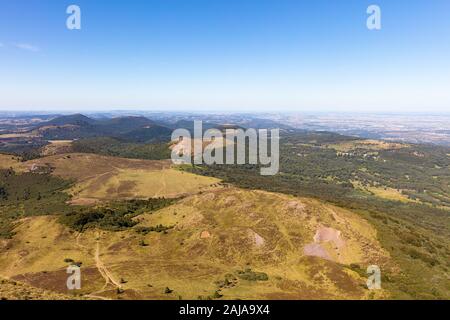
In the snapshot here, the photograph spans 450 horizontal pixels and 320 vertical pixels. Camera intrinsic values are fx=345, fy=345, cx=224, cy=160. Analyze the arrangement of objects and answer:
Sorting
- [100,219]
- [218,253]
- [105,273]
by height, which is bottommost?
[105,273]

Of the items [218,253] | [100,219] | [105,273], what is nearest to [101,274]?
[105,273]

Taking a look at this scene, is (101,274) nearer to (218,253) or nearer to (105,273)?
(105,273)

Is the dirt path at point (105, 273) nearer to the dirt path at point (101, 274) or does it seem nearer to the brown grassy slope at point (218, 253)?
the dirt path at point (101, 274)

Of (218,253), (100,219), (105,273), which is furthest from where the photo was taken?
(100,219)

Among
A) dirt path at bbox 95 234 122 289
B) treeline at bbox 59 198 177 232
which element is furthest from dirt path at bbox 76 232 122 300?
treeline at bbox 59 198 177 232

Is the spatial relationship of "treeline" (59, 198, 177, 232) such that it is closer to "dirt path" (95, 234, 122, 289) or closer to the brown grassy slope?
the brown grassy slope

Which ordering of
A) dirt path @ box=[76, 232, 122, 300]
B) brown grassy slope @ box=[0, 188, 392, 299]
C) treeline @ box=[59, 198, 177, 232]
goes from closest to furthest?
dirt path @ box=[76, 232, 122, 300] < brown grassy slope @ box=[0, 188, 392, 299] < treeline @ box=[59, 198, 177, 232]

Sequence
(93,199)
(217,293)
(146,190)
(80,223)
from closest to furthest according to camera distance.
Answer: (217,293)
(80,223)
(93,199)
(146,190)
